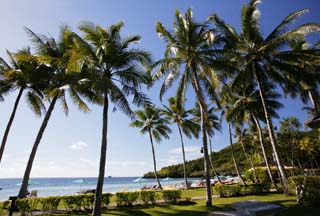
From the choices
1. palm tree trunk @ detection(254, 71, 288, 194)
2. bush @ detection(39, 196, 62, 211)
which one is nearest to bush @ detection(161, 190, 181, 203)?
bush @ detection(39, 196, 62, 211)

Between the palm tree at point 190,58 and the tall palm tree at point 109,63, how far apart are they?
3054mm

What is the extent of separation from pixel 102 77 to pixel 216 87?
7.38m

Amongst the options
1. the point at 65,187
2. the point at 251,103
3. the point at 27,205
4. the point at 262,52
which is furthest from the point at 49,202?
the point at 65,187

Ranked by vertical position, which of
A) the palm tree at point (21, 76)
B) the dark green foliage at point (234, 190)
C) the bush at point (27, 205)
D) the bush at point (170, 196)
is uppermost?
the palm tree at point (21, 76)

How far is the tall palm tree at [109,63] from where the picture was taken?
39.9 feet

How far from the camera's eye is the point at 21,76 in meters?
16.4

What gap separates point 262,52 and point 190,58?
517cm

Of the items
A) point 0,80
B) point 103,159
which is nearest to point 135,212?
point 103,159

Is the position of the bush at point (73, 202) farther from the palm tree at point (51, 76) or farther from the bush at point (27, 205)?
the palm tree at point (51, 76)

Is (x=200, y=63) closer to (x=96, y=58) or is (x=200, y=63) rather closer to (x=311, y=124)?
(x=96, y=58)

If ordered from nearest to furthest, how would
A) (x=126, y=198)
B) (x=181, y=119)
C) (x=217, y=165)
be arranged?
(x=126, y=198)
(x=181, y=119)
(x=217, y=165)

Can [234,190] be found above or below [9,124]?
below

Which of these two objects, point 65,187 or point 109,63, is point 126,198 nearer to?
point 109,63

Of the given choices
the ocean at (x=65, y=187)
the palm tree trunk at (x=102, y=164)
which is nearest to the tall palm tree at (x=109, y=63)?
the palm tree trunk at (x=102, y=164)
